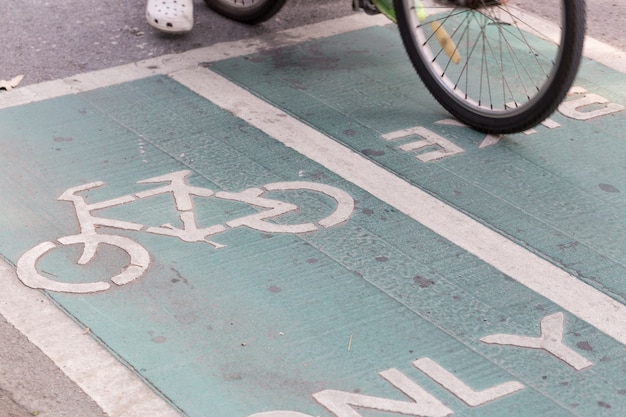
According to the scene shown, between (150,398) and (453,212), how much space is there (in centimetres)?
142

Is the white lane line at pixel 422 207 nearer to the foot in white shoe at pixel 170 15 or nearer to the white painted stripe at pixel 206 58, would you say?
the white painted stripe at pixel 206 58

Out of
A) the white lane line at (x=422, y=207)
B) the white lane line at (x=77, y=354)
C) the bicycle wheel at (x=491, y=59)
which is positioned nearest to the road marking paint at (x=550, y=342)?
the white lane line at (x=422, y=207)

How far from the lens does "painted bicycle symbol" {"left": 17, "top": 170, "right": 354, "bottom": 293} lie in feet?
11.5

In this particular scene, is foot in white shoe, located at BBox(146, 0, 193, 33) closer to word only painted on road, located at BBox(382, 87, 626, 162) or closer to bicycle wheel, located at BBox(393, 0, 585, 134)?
bicycle wheel, located at BBox(393, 0, 585, 134)

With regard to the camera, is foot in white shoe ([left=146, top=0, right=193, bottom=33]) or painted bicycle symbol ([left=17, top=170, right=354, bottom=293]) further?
foot in white shoe ([left=146, top=0, right=193, bottom=33])

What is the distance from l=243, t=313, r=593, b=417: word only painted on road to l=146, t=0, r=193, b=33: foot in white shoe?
8.15ft

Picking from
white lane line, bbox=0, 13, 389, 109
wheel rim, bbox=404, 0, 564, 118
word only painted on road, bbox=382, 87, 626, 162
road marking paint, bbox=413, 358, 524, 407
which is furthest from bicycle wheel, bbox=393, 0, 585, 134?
road marking paint, bbox=413, 358, 524, 407

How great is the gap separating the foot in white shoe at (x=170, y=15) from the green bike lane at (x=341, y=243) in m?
0.29

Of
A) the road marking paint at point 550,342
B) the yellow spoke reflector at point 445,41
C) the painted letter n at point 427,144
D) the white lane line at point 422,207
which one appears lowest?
the road marking paint at point 550,342

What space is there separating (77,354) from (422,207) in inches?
54.6

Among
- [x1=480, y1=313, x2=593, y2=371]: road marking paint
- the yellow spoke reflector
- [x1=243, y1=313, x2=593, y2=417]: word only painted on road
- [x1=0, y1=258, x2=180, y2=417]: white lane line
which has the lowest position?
[x1=0, y1=258, x2=180, y2=417]: white lane line

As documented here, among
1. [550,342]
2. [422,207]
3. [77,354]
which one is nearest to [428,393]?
[550,342]

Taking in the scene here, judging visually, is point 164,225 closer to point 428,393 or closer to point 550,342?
point 428,393

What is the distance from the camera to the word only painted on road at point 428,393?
2.94 meters
